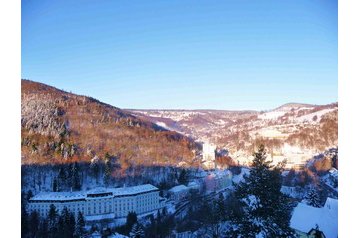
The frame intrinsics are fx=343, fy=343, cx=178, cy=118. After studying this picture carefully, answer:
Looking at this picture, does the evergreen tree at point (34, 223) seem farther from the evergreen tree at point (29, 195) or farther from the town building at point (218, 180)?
the town building at point (218, 180)

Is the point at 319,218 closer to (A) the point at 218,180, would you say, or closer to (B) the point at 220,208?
(B) the point at 220,208

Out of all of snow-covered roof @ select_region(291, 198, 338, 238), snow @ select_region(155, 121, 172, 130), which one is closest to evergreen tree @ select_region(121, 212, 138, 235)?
snow @ select_region(155, 121, 172, 130)

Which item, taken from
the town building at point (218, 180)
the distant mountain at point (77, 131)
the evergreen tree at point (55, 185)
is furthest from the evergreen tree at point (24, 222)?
the town building at point (218, 180)

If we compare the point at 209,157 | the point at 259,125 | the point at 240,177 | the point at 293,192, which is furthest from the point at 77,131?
the point at 293,192
